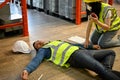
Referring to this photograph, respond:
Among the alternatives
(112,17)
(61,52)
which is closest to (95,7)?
(112,17)

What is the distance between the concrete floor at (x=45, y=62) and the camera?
259cm

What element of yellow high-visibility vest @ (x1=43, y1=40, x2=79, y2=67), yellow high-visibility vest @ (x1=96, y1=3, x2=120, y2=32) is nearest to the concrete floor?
yellow high-visibility vest @ (x1=43, y1=40, x2=79, y2=67)

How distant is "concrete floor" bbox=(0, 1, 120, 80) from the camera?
259 centimetres

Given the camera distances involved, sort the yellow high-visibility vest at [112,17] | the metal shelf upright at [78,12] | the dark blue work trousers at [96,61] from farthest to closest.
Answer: the metal shelf upright at [78,12], the yellow high-visibility vest at [112,17], the dark blue work trousers at [96,61]

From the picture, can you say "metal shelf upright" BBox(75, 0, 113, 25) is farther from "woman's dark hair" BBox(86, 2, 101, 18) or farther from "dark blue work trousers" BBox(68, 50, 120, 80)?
"dark blue work trousers" BBox(68, 50, 120, 80)

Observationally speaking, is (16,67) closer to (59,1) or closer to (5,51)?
(5,51)

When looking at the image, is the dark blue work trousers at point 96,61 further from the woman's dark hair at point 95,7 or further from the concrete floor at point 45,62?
Result: the woman's dark hair at point 95,7

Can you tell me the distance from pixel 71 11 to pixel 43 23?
0.67 metres

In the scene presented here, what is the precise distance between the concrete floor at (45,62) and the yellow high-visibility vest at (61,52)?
8 centimetres

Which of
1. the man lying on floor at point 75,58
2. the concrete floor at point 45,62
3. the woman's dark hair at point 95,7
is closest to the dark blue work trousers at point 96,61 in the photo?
the man lying on floor at point 75,58

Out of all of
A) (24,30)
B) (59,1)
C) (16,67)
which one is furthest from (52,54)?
(59,1)

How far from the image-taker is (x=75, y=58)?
99.0 inches

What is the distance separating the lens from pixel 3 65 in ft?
9.47

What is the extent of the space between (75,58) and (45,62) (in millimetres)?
554
